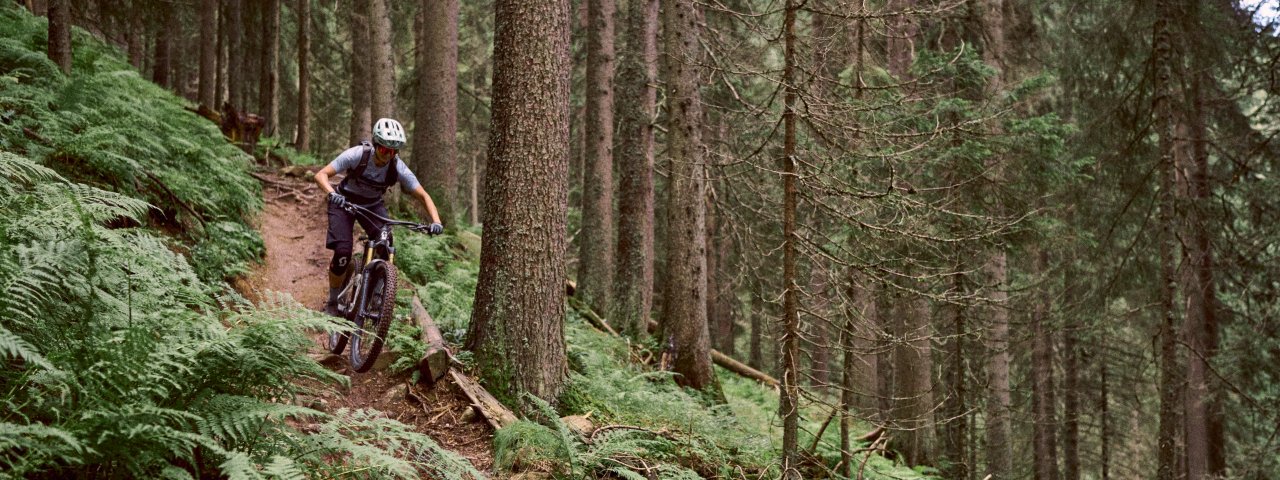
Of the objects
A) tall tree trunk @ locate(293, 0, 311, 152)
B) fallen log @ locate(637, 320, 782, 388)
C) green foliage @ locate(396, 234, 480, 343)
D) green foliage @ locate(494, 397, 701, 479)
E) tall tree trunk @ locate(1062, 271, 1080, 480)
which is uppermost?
tall tree trunk @ locate(293, 0, 311, 152)

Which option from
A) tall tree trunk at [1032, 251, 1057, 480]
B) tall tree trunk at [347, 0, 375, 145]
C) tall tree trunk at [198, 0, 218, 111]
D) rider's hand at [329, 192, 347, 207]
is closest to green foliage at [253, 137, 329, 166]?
tall tree trunk at [347, 0, 375, 145]

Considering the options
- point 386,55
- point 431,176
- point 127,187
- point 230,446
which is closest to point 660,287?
point 431,176

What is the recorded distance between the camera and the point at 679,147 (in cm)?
963

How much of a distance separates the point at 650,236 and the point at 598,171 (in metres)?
2.50

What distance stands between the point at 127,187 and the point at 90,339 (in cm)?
455

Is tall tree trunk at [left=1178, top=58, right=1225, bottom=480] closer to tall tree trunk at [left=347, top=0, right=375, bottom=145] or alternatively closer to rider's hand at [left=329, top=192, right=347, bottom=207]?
rider's hand at [left=329, top=192, right=347, bottom=207]

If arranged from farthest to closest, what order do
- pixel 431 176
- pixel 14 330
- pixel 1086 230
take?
1. pixel 1086 230
2. pixel 431 176
3. pixel 14 330

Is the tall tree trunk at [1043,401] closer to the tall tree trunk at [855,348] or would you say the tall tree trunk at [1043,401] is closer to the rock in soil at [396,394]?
the tall tree trunk at [855,348]

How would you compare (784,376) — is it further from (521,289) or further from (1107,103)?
(1107,103)

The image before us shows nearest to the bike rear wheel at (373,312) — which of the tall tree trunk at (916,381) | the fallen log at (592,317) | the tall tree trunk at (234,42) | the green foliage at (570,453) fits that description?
the green foliage at (570,453)

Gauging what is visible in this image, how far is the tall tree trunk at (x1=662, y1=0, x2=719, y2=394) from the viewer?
31.3 ft

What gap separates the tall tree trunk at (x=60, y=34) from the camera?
8867 mm

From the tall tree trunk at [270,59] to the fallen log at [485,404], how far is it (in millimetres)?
15387

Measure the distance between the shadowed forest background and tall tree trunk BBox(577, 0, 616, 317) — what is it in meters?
0.07
